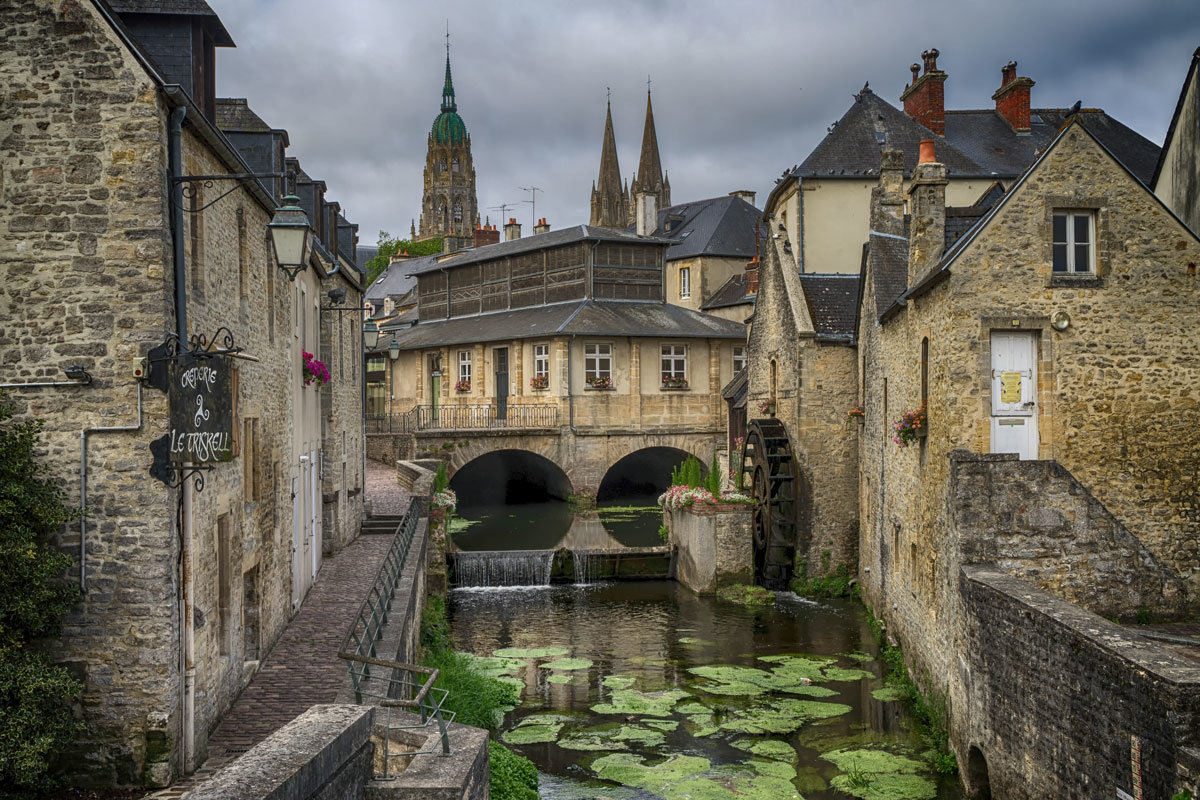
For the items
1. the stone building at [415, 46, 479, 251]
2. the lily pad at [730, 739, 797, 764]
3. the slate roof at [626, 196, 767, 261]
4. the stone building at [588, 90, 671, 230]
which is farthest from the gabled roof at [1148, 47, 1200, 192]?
the stone building at [415, 46, 479, 251]

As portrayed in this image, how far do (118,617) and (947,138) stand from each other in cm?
2622

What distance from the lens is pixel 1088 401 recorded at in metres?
12.2

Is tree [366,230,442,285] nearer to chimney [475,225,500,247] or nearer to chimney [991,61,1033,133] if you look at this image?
chimney [475,225,500,247]

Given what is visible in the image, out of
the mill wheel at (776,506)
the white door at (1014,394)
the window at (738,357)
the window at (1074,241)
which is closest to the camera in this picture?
the white door at (1014,394)

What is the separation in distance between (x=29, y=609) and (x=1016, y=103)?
2935 centimetres

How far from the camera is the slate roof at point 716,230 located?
1833 inches

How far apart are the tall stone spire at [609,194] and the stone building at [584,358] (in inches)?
1468

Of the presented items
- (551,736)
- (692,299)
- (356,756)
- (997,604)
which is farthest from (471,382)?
(356,756)

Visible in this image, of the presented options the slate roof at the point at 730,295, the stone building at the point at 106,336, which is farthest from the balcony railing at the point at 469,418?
the stone building at the point at 106,336

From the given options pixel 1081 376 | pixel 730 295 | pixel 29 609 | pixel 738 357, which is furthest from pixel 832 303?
pixel 730 295

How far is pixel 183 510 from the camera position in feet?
27.1

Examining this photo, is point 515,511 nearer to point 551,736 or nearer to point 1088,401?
point 551,736

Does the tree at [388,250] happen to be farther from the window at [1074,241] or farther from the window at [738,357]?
the window at [1074,241]

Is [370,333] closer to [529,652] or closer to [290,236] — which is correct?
[529,652]
